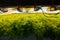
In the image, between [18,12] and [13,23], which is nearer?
[13,23]

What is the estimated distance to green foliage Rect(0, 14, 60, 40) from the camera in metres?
6.49

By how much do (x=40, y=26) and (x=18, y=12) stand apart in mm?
1016

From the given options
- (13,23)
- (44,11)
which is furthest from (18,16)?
(44,11)

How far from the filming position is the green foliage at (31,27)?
256 inches

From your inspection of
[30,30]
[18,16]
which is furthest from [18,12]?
[30,30]

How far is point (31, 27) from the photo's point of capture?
6527 millimetres

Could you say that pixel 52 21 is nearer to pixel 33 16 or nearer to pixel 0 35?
pixel 33 16

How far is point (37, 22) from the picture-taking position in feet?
21.7
